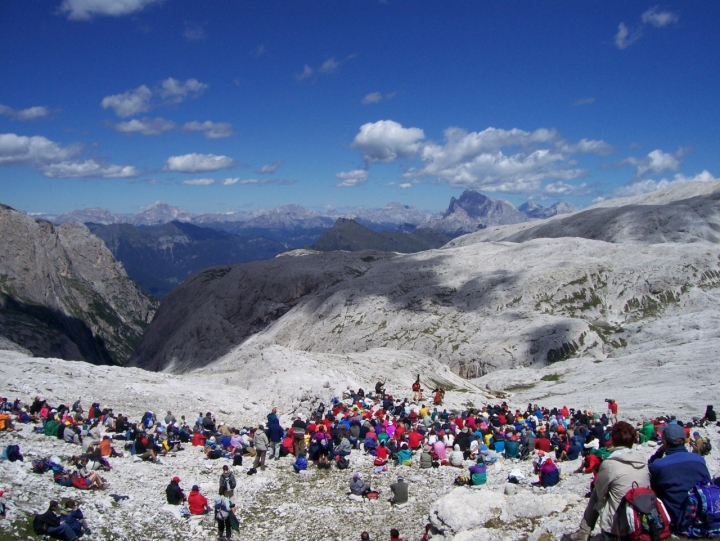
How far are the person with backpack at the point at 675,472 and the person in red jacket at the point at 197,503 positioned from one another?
59.8ft

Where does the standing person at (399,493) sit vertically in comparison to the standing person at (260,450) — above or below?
below

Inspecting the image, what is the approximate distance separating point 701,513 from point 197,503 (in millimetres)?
18972

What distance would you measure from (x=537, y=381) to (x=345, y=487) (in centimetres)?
5288

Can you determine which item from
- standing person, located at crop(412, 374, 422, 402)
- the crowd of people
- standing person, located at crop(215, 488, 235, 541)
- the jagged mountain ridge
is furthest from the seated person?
the jagged mountain ridge

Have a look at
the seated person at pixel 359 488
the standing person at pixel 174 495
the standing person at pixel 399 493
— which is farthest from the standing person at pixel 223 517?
the standing person at pixel 399 493

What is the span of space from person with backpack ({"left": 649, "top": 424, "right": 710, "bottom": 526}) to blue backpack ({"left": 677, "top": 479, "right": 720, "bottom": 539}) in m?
0.18

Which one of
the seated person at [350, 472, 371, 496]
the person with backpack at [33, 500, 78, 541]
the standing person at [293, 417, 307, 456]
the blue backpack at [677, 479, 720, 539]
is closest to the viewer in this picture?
the blue backpack at [677, 479, 720, 539]

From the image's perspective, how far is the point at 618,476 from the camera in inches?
429

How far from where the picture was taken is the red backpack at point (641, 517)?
10734 mm

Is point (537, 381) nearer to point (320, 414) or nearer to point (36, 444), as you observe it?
point (320, 414)

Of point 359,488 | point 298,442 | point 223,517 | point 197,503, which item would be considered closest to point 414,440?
point 359,488

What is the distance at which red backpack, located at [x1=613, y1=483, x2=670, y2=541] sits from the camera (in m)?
10.7

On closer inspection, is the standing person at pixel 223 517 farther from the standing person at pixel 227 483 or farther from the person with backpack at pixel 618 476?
the person with backpack at pixel 618 476

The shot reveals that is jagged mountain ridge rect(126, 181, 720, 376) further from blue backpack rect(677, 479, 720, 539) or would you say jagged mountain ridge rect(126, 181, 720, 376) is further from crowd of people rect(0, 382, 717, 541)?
blue backpack rect(677, 479, 720, 539)
